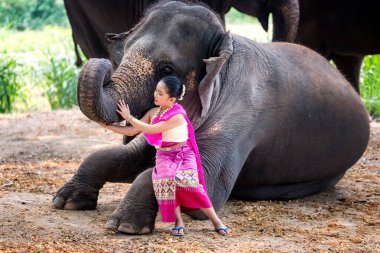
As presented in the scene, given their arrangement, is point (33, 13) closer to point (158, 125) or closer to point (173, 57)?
point (173, 57)

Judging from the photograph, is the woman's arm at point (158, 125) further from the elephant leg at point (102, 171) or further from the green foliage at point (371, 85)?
the green foliage at point (371, 85)

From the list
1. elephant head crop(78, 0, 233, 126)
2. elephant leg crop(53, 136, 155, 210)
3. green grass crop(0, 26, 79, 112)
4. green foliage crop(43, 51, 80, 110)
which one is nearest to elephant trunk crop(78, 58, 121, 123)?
elephant head crop(78, 0, 233, 126)

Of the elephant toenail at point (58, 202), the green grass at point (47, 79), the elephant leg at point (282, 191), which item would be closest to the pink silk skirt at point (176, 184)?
the elephant toenail at point (58, 202)

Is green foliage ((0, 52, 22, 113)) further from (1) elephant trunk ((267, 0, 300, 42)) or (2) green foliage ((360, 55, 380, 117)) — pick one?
(1) elephant trunk ((267, 0, 300, 42))

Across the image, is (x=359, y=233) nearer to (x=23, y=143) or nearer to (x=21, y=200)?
(x=21, y=200)

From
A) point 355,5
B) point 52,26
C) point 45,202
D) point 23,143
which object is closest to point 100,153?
point 45,202

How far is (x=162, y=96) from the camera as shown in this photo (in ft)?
16.7

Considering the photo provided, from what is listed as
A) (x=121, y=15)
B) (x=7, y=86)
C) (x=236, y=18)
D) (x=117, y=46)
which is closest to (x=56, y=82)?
(x=7, y=86)

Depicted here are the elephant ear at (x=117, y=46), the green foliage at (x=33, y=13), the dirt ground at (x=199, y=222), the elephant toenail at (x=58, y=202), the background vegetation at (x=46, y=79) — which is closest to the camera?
the dirt ground at (x=199, y=222)

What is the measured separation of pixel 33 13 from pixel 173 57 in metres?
19.2

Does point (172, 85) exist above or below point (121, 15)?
above

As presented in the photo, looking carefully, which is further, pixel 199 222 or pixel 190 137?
pixel 199 222

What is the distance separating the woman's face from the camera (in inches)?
200

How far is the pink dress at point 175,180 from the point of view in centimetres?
511
